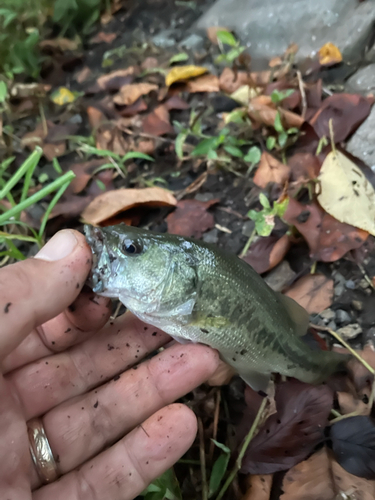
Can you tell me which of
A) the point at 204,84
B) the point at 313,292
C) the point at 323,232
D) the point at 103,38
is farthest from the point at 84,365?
the point at 103,38

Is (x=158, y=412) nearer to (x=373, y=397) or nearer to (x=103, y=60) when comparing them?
(x=373, y=397)

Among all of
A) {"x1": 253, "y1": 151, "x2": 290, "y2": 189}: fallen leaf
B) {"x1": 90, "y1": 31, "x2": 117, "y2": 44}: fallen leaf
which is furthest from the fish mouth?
{"x1": 90, "y1": 31, "x2": 117, "y2": 44}: fallen leaf

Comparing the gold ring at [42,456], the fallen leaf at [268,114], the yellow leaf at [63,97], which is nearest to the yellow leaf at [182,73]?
the fallen leaf at [268,114]

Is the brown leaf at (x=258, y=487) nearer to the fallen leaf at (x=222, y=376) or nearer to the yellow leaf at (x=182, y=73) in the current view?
the fallen leaf at (x=222, y=376)

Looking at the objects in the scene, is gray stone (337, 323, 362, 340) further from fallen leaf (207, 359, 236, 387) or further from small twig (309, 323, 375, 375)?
fallen leaf (207, 359, 236, 387)

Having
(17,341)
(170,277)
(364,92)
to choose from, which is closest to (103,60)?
(364,92)

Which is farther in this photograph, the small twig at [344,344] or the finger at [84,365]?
the small twig at [344,344]
